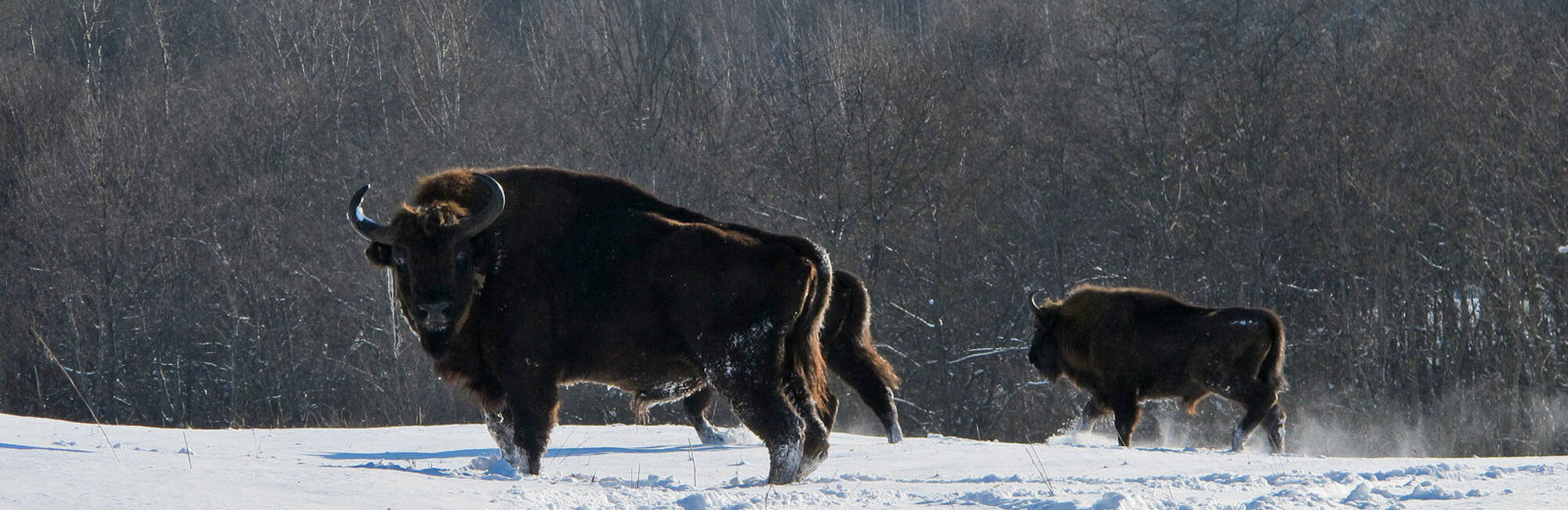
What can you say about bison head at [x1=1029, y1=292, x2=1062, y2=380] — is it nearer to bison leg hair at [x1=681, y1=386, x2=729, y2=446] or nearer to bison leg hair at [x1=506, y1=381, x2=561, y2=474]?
bison leg hair at [x1=681, y1=386, x2=729, y2=446]

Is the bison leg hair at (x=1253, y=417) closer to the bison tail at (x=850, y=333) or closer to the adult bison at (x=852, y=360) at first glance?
the adult bison at (x=852, y=360)

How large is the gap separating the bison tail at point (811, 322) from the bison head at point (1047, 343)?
7.46m

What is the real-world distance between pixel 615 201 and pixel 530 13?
38.2 meters

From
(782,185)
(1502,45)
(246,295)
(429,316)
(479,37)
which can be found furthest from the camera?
(479,37)

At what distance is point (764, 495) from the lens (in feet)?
Answer: 18.5

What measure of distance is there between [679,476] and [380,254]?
2183 mm

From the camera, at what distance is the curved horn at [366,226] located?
7914mm

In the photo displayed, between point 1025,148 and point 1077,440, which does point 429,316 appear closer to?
point 1077,440

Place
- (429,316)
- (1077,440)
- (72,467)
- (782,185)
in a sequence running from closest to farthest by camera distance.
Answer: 1. (72,467)
2. (429,316)
3. (1077,440)
4. (782,185)

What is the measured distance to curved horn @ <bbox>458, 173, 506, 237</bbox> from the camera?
25.7 feet

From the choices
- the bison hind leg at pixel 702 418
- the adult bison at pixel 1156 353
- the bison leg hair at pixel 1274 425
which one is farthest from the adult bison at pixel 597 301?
the bison leg hair at pixel 1274 425

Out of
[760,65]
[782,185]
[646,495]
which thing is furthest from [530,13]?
[646,495]

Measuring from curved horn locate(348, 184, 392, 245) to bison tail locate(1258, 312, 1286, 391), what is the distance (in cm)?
881

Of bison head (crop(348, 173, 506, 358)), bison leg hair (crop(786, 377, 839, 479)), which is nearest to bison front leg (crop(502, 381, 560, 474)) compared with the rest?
bison head (crop(348, 173, 506, 358))
